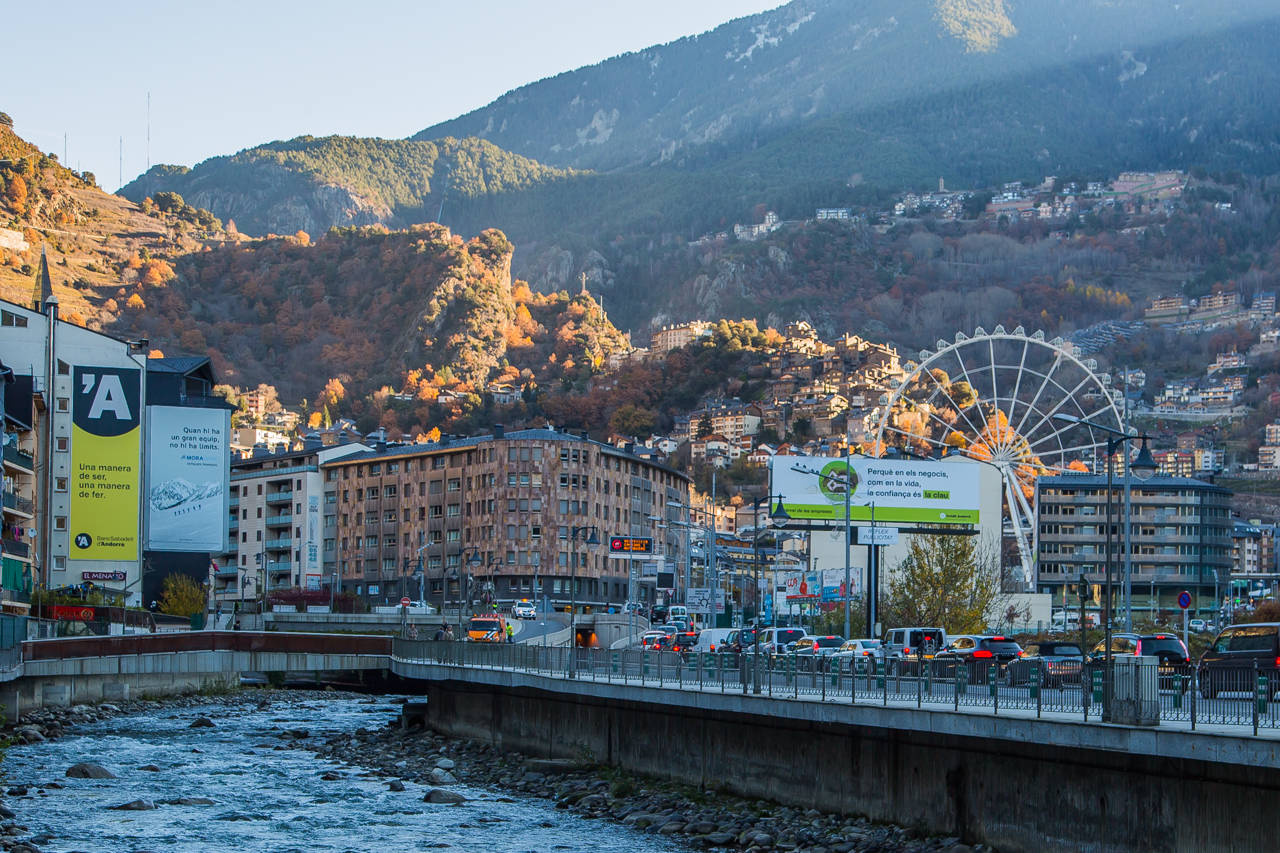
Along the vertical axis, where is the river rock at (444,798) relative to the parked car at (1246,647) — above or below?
below

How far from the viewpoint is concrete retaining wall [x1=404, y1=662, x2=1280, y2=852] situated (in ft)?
89.8

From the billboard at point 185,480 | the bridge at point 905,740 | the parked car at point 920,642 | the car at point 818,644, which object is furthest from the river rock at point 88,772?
the billboard at point 185,480

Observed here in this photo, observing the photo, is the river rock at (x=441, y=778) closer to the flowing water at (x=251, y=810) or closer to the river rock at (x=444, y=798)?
the flowing water at (x=251, y=810)

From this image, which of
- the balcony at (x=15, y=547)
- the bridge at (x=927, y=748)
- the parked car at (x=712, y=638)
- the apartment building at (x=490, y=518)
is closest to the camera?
the bridge at (x=927, y=748)

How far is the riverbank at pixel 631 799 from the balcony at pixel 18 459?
3967cm

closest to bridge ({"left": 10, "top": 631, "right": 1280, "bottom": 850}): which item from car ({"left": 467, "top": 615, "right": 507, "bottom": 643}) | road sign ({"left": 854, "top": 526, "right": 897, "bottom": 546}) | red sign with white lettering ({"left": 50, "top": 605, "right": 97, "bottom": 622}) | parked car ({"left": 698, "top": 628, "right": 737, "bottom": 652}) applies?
parked car ({"left": 698, "top": 628, "right": 737, "bottom": 652})

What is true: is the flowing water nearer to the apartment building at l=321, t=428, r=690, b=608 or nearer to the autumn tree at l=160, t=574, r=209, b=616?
the autumn tree at l=160, t=574, r=209, b=616

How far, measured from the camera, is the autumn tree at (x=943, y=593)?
10081cm

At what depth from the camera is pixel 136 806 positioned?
1779 inches

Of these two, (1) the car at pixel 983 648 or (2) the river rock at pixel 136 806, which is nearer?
(2) the river rock at pixel 136 806

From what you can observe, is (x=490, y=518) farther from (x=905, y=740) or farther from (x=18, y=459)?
(x=905, y=740)

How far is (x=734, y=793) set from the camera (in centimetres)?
4300

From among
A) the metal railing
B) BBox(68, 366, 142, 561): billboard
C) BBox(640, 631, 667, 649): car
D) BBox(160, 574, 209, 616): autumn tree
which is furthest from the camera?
BBox(160, 574, 209, 616): autumn tree

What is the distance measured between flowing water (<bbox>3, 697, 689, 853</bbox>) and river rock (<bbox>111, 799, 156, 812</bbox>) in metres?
0.25
